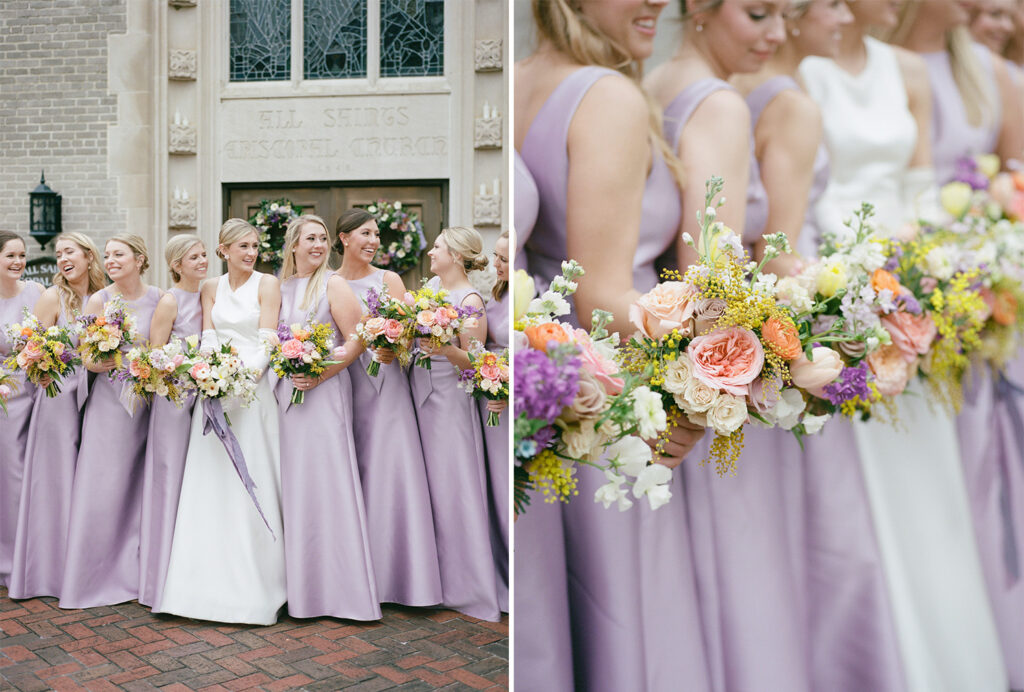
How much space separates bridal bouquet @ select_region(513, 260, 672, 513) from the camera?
75.4 inches

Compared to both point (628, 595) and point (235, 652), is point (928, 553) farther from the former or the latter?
point (235, 652)

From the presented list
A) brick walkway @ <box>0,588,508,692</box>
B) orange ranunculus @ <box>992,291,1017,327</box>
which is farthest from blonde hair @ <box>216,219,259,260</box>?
orange ranunculus @ <box>992,291,1017,327</box>

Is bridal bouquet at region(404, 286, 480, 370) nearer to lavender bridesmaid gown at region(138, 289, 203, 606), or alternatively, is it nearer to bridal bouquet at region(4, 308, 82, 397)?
lavender bridesmaid gown at region(138, 289, 203, 606)

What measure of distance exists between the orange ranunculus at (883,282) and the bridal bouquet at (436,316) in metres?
1.58

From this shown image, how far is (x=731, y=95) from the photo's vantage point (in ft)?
6.97

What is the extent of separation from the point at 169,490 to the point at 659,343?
2.25m

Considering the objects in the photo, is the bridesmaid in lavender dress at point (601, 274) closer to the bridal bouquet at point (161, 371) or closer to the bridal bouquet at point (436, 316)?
the bridal bouquet at point (436, 316)

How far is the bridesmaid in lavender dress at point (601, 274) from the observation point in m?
2.10

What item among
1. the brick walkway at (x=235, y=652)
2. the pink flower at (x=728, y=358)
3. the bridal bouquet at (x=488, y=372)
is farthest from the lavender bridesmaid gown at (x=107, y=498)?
the pink flower at (x=728, y=358)

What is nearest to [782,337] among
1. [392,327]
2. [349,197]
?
[392,327]

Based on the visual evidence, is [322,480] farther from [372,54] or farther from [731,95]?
[731,95]

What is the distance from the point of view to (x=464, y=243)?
3.16 meters

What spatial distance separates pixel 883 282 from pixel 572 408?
0.89m

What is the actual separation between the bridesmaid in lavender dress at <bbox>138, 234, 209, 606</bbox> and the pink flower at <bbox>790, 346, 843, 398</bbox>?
7.29 feet
